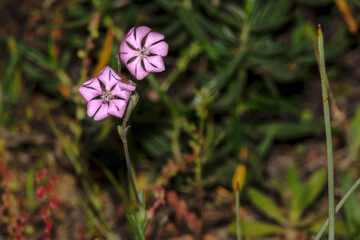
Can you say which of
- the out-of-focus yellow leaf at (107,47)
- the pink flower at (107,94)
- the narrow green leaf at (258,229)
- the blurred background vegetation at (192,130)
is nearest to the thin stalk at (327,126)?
the pink flower at (107,94)

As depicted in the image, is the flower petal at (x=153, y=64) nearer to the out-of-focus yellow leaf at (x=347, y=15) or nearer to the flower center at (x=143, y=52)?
the flower center at (x=143, y=52)

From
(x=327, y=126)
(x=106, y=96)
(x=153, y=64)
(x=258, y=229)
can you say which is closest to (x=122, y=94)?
(x=106, y=96)

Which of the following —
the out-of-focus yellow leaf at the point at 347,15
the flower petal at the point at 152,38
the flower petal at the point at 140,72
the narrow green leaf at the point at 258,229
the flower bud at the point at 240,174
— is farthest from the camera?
the out-of-focus yellow leaf at the point at 347,15

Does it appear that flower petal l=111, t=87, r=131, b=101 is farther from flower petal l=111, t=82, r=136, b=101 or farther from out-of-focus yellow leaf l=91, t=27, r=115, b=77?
out-of-focus yellow leaf l=91, t=27, r=115, b=77

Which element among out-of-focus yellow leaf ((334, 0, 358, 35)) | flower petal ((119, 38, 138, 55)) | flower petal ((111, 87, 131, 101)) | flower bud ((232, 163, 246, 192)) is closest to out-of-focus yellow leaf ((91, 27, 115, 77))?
flower bud ((232, 163, 246, 192))

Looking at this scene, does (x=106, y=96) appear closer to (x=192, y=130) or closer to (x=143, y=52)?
(x=143, y=52)

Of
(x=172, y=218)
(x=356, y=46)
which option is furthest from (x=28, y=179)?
Answer: (x=356, y=46)

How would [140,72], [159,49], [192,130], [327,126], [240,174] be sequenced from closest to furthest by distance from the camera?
[327,126] → [140,72] → [159,49] → [192,130] → [240,174]

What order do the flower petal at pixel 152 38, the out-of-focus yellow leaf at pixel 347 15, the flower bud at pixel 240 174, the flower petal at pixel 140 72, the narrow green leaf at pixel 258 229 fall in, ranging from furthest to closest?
the out-of-focus yellow leaf at pixel 347 15 → the flower bud at pixel 240 174 → the narrow green leaf at pixel 258 229 → the flower petal at pixel 152 38 → the flower petal at pixel 140 72
